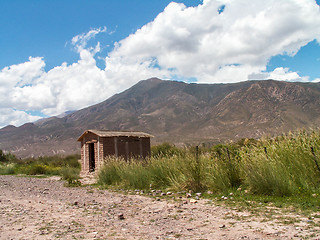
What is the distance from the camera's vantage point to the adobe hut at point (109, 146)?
57.1 ft

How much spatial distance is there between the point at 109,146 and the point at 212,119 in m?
64.7

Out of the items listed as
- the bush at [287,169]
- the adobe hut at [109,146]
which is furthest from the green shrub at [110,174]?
the bush at [287,169]

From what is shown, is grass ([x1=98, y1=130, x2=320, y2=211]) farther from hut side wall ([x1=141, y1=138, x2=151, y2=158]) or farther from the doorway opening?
the doorway opening

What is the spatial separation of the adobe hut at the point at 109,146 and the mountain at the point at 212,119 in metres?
26.2

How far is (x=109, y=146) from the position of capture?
17.5m

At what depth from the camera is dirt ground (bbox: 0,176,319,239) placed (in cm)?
381

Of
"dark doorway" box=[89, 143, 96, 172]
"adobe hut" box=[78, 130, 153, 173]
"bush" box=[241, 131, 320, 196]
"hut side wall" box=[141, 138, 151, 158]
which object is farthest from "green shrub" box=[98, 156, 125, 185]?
"dark doorway" box=[89, 143, 96, 172]

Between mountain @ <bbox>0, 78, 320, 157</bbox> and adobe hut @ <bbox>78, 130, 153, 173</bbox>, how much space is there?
26.2 meters

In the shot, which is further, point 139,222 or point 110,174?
point 110,174

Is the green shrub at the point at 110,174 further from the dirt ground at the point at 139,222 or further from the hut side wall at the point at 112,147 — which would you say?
the hut side wall at the point at 112,147

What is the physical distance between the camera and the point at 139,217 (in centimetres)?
512

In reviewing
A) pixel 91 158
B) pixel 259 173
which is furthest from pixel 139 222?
pixel 91 158

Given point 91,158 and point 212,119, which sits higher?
point 212,119

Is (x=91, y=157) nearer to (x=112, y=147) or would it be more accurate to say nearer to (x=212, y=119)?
(x=112, y=147)
